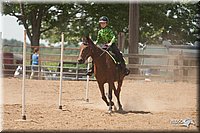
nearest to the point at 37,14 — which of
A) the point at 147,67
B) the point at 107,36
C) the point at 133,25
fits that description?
the point at 133,25

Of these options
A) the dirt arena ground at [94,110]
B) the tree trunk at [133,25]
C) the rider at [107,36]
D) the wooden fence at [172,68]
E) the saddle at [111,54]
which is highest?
the tree trunk at [133,25]

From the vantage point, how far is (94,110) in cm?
994

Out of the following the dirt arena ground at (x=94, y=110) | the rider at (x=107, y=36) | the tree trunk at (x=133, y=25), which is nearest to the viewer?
the dirt arena ground at (x=94, y=110)

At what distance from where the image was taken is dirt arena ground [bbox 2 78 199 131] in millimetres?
7416

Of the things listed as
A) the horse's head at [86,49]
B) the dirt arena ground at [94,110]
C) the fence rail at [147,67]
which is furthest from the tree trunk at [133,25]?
the horse's head at [86,49]

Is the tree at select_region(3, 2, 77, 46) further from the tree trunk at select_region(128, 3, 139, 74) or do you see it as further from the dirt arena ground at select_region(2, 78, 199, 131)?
the dirt arena ground at select_region(2, 78, 199, 131)

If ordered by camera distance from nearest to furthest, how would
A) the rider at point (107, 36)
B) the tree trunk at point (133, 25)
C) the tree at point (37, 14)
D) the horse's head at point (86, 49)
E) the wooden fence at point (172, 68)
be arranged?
the horse's head at point (86, 49)
the rider at point (107, 36)
the wooden fence at point (172, 68)
the tree trunk at point (133, 25)
the tree at point (37, 14)

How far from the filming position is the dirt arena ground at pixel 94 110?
24.3 ft

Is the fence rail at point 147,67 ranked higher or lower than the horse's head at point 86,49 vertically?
lower

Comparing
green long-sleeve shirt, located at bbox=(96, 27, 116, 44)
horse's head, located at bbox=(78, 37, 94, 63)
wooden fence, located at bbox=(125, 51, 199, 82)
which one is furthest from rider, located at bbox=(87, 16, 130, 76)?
wooden fence, located at bbox=(125, 51, 199, 82)

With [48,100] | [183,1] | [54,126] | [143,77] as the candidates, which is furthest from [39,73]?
[54,126]

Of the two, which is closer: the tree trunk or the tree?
the tree trunk

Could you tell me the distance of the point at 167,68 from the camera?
19375 millimetres

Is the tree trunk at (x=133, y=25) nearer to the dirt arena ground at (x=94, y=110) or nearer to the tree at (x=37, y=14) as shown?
the dirt arena ground at (x=94, y=110)
